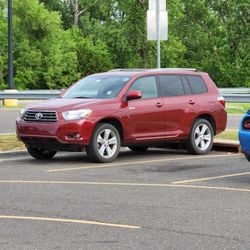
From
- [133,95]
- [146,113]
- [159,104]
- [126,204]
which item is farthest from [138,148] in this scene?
[126,204]

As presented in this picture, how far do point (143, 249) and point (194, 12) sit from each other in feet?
208

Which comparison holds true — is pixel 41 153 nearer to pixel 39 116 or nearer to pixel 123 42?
pixel 39 116

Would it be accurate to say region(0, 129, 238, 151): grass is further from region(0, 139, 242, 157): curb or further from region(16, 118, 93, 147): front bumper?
region(16, 118, 93, 147): front bumper

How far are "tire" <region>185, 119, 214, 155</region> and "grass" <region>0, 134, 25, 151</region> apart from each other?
3316 millimetres

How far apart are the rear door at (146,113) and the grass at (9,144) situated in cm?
259

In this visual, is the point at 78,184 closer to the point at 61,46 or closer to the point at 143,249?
the point at 143,249

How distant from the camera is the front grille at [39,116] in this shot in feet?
45.3

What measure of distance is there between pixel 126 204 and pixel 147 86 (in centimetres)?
591

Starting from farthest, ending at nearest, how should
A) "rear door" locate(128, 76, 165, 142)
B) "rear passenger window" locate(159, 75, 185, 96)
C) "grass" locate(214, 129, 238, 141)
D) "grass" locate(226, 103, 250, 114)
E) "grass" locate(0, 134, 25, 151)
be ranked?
"grass" locate(226, 103, 250, 114)
"grass" locate(214, 129, 238, 141)
"grass" locate(0, 134, 25, 151)
"rear passenger window" locate(159, 75, 185, 96)
"rear door" locate(128, 76, 165, 142)

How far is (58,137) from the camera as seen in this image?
44.8ft

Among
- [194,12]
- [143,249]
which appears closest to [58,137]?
[143,249]

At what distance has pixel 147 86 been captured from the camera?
15055mm

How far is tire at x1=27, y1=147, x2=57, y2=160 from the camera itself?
14750 mm

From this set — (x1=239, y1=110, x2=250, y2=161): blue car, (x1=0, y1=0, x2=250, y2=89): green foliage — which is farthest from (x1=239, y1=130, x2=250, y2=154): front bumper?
(x1=0, y1=0, x2=250, y2=89): green foliage
